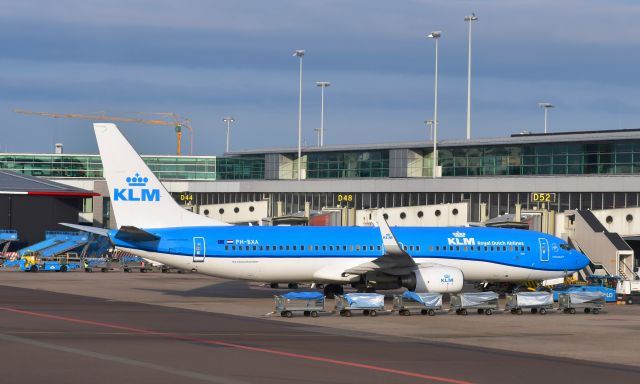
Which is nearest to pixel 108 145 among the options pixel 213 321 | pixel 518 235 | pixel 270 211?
pixel 213 321

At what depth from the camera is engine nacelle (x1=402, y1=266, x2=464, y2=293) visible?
51219 millimetres

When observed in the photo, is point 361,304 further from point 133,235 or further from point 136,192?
point 136,192

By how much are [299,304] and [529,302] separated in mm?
10433

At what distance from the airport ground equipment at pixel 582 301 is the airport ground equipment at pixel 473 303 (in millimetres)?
3326

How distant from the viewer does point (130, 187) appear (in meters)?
50.4

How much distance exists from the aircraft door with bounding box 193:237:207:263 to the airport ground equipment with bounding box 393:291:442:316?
9819mm

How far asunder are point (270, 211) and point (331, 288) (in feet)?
139

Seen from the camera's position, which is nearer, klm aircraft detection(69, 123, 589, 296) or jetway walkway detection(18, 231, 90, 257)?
klm aircraft detection(69, 123, 589, 296)

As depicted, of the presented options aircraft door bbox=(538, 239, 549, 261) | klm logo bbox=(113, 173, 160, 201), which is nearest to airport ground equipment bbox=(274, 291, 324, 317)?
klm logo bbox=(113, 173, 160, 201)

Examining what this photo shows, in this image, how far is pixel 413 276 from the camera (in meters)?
51.6

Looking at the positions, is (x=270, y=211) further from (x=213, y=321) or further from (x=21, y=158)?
(x=213, y=321)

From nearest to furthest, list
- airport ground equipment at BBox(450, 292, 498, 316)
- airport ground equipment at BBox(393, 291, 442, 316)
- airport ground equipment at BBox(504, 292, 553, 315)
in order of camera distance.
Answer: airport ground equipment at BBox(393, 291, 442, 316) < airport ground equipment at BBox(450, 292, 498, 316) < airport ground equipment at BBox(504, 292, 553, 315)

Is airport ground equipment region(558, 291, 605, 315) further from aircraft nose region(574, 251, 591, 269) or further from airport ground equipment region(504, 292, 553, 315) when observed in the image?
aircraft nose region(574, 251, 591, 269)

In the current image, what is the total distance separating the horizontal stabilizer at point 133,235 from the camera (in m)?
49.3
